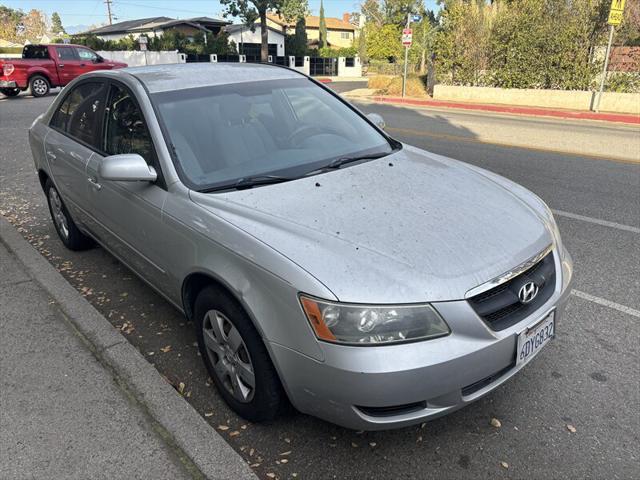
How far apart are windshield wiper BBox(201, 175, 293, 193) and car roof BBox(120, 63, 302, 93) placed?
0.89m

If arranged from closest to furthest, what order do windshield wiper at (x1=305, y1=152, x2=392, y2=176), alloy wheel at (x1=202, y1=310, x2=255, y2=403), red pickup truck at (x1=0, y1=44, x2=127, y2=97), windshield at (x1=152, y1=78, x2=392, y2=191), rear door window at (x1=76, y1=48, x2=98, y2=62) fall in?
alloy wheel at (x1=202, y1=310, x2=255, y2=403) → windshield at (x1=152, y1=78, x2=392, y2=191) → windshield wiper at (x1=305, y1=152, x2=392, y2=176) → red pickup truck at (x1=0, y1=44, x2=127, y2=97) → rear door window at (x1=76, y1=48, x2=98, y2=62)

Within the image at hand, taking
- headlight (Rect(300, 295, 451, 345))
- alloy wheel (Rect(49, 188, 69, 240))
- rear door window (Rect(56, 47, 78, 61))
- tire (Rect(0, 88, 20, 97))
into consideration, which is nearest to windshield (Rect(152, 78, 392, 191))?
headlight (Rect(300, 295, 451, 345))

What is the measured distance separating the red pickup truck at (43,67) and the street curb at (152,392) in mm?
18560

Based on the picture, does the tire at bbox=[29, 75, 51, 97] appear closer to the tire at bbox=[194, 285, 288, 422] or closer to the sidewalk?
the sidewalk

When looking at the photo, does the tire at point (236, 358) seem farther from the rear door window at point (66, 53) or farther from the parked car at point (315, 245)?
the rear door window at point (66, 53)

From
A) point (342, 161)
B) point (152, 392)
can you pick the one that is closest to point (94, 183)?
point (152, 392)

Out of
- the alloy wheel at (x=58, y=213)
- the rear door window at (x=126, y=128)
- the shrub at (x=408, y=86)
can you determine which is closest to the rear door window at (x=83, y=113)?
the rear door window at (x=126, y=128)

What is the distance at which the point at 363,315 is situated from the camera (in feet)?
6.52

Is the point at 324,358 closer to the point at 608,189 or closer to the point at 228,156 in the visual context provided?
the point at 228,156

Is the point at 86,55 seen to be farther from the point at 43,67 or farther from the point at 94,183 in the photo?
the point at 94,183

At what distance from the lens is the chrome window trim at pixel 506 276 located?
2.08m

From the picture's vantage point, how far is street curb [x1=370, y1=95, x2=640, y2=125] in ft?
49.7

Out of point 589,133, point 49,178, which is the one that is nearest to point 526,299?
point 49,178

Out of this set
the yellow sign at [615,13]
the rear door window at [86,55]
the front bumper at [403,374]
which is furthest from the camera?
the rear door window at [86,55]
